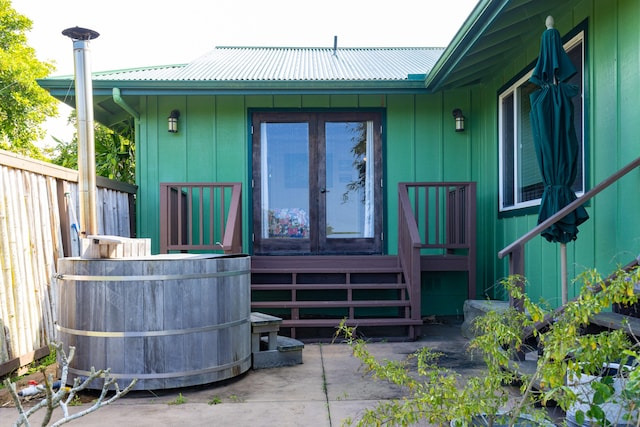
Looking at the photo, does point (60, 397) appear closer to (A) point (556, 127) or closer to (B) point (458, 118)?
(A) point (556, 127)

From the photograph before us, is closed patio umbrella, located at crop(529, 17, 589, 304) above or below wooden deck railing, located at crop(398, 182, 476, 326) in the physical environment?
above

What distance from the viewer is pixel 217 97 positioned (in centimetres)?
656

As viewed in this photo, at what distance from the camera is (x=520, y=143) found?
5.41 meters

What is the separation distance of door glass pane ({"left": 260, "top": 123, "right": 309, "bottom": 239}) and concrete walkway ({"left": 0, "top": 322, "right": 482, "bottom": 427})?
2374mm

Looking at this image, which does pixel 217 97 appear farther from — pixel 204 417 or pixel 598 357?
pixel 598 357

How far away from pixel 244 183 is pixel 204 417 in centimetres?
379

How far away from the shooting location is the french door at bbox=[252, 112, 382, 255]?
258 inches

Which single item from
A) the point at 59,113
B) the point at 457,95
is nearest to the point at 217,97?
the point at 457,95

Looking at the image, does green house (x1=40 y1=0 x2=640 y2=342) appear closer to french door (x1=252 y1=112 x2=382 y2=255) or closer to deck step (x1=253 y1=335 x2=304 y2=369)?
french door (x1=252 y1=112 x2=382 y2=255)

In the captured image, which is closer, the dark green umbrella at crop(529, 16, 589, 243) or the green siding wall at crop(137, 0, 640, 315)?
the dark green umbrella at crop(529, 16, 589, 243)

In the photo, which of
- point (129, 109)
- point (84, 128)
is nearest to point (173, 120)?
point (129, 109)

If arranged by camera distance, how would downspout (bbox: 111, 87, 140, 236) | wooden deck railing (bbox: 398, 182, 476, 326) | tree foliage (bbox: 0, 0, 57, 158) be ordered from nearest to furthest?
wooden deck railing (bbox: 398, 182, 476, 326) → downspout (bbox: 111, 87, 140, 236) → tree foliage (bbox: 0, 0, 57, 158)

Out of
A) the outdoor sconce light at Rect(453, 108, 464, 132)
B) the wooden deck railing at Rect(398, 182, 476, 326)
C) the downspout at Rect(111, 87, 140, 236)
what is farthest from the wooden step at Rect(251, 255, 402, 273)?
the outdoor sconce light at Rect(453, 108, 464, 132)

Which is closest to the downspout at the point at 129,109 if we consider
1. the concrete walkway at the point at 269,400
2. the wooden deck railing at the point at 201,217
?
the wooden deck railing at the point at 201,217
